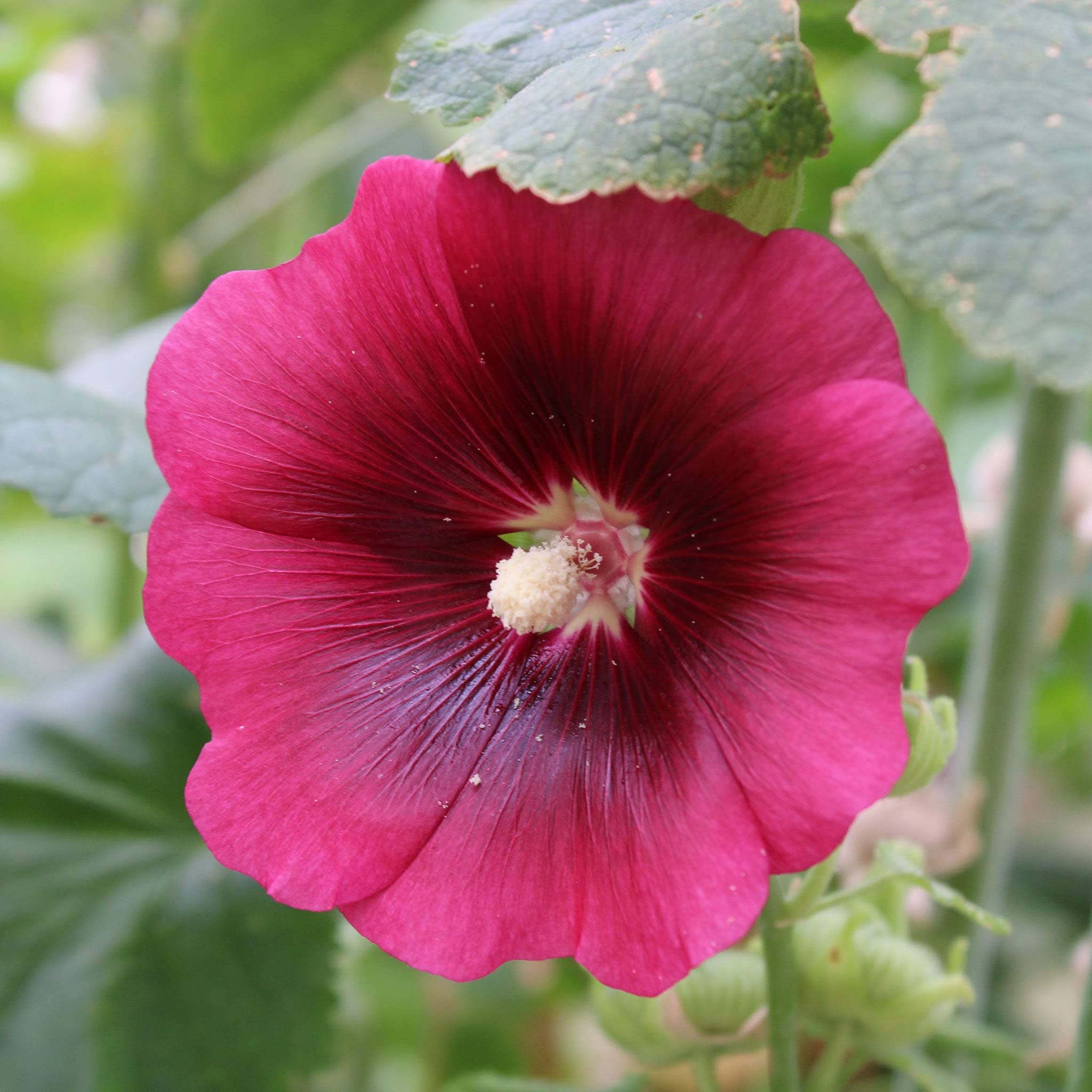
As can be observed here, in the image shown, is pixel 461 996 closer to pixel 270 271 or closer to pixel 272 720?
pixel 272 720

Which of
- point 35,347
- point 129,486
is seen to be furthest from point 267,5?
point 35,347

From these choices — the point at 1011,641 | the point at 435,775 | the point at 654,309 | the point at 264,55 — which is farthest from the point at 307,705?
the point at 264,55

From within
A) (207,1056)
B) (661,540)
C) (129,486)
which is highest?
(129,486)

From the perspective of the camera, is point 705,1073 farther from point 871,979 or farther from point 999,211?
point 999,211

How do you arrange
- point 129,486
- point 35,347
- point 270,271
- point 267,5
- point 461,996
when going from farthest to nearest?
point 35,347 < point 461,996 < point 267,5 < point 129,486 < point 270,271

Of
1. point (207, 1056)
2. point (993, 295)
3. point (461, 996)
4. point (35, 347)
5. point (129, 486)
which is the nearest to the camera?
point (993, 295)

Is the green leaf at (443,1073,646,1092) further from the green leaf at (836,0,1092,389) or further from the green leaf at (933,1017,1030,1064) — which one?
the green leaf at (836,0,1092,389)
